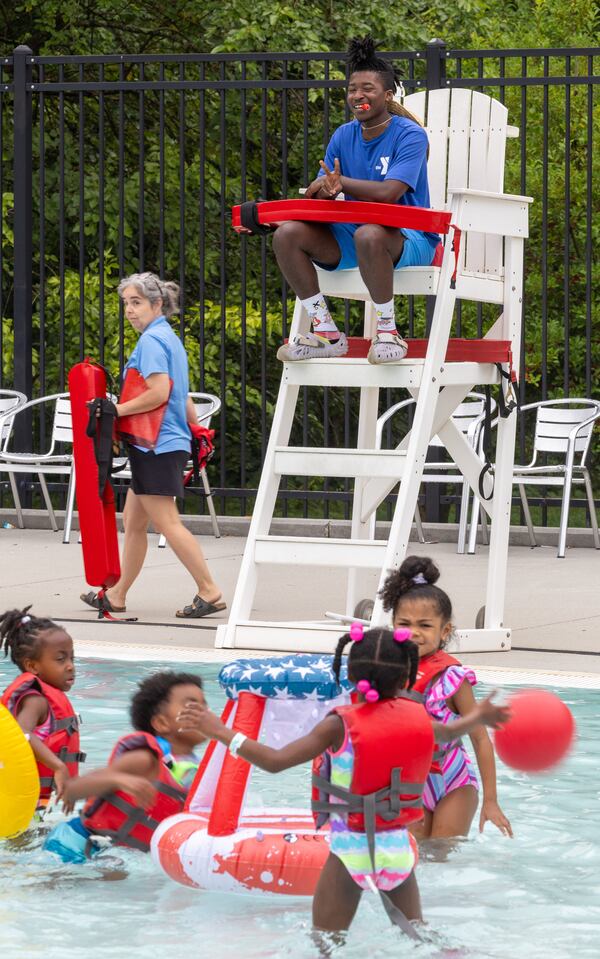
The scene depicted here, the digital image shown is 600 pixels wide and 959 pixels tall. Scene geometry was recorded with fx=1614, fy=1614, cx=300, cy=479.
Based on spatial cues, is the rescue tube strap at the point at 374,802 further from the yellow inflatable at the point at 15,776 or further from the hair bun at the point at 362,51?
the hair bun at the point at 362,51

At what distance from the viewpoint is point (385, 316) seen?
22.2 feet

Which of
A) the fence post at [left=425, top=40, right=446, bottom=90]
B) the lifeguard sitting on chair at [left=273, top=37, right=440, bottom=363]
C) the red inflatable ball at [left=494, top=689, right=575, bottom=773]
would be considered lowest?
the red inflatable ball at [left=494, top=689, right=575, bottom=773]

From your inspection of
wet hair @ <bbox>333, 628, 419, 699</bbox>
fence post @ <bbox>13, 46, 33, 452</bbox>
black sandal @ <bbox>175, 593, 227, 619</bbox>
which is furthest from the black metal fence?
wet hair @ <bbox>333, 628, 419, 699</bbox>

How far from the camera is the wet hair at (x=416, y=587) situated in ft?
14.7

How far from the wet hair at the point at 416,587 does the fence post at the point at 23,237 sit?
7815mm

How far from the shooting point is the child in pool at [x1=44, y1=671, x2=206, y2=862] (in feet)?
14.2

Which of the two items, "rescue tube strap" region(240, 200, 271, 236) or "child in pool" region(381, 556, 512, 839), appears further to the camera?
"rescue tube strap" region(240, 200, 271, 236)

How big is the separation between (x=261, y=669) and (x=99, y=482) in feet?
12.6

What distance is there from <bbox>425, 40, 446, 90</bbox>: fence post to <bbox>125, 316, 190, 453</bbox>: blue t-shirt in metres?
3.75

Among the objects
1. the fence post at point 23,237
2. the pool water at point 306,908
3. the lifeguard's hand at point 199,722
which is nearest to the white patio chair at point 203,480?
the fence post at point 23,237

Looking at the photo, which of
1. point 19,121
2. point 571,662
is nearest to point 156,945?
point 571,662

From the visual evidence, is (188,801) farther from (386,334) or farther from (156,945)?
(386,334)

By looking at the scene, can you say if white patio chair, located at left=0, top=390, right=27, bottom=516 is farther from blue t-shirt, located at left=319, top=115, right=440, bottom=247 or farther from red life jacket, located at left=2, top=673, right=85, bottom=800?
red life jacket, located at left=2, top=673, right=85, bottom=800

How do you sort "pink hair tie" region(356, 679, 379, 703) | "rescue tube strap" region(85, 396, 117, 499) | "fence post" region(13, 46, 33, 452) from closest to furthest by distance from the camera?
"pink hair tie" region(356, 679, 379, 703) < "rescue tube strap" region(85, 396, 117, 499) < "fence post" region(13, 46, 33, 452)
